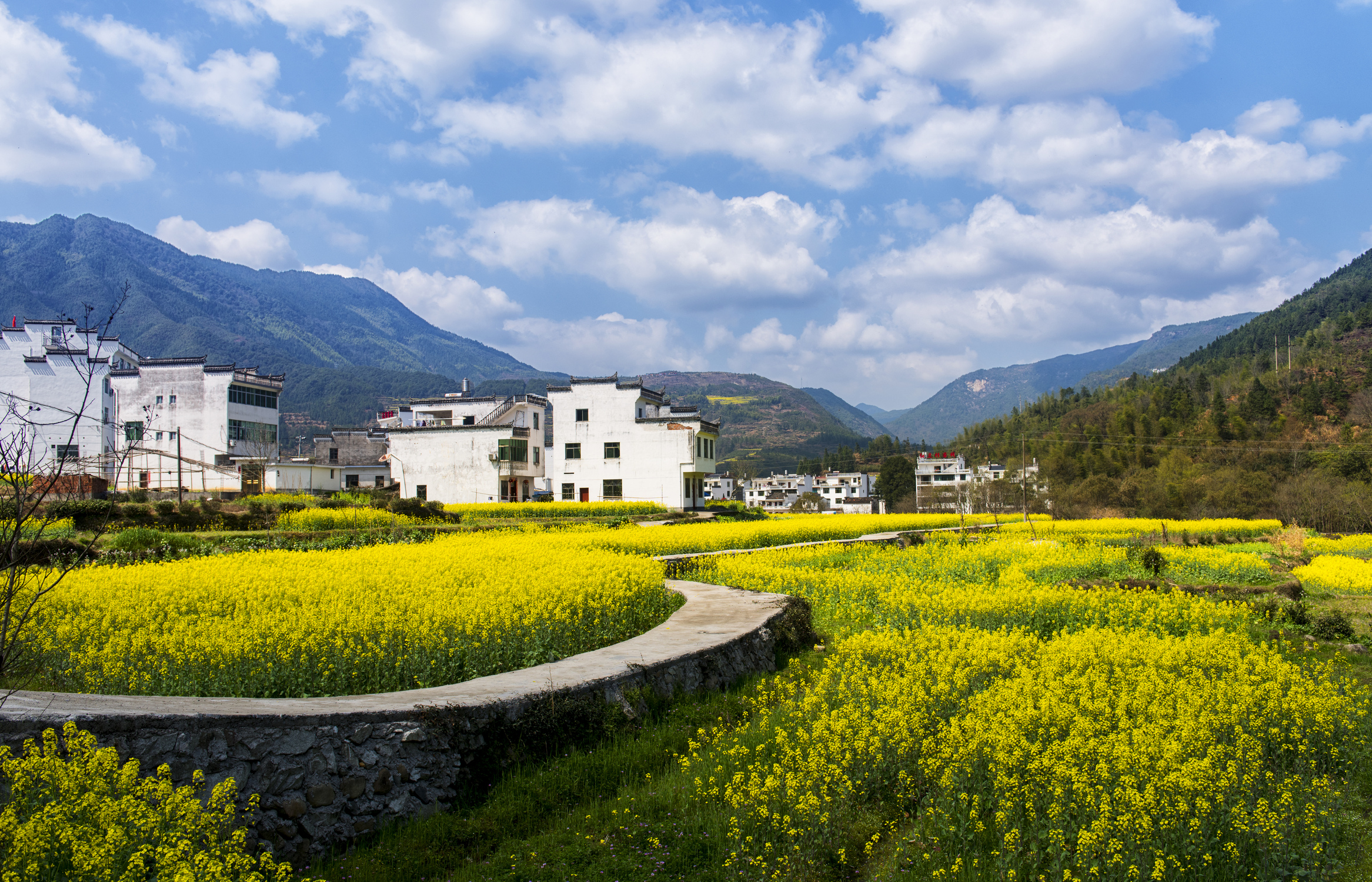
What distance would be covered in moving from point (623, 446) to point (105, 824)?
41.6 m

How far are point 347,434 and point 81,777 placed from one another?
61.7 meters

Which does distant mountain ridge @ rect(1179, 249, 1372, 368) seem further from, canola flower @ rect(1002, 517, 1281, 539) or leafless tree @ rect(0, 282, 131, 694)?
leafless tree @ rect(0, 282, 131, 694)

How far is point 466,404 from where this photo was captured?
1972 inches

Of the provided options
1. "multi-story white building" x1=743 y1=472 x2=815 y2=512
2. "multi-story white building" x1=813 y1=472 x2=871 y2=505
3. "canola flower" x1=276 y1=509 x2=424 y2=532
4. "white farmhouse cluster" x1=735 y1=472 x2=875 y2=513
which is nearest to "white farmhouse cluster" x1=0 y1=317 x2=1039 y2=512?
"canola flower" x1=276 y1=509 x2=424 y2=532

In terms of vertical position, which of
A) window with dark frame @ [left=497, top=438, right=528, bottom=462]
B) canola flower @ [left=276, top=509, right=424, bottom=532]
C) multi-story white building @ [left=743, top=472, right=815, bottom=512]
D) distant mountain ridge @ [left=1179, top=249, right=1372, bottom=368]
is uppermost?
distant mountain ridge @ [left=1179, top=249, right=1372, bottom=368]

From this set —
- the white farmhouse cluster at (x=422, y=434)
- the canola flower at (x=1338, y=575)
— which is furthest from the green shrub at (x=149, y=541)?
the white farmhouse cluster at (x=422, y=434)

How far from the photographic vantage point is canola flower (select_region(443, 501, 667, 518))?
3503cm

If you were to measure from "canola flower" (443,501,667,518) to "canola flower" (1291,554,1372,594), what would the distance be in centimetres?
2433

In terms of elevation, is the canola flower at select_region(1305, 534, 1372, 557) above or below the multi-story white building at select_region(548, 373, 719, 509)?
below

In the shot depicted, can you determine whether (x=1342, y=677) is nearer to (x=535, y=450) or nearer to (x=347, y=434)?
(x=535, y=450)

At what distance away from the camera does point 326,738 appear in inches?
202

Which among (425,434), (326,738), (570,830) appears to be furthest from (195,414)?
(570,830)

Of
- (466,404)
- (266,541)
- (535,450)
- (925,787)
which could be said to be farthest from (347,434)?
(925,787)

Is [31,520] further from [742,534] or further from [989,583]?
[742,534]
